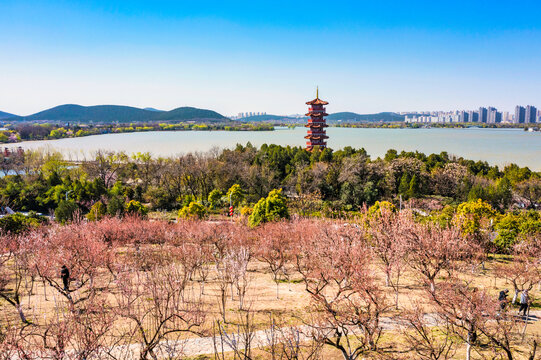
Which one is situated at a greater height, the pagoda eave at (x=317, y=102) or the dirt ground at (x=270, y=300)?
the pagoda eave at (x=317, y=102)

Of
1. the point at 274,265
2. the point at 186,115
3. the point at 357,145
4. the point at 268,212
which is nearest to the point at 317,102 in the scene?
the point at 357,145

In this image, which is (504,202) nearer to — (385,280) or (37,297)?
(385,280)

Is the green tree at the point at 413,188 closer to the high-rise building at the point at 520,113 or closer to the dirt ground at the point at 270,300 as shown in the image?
the dirt ground at the point at 270,300

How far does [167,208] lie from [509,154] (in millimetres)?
54032

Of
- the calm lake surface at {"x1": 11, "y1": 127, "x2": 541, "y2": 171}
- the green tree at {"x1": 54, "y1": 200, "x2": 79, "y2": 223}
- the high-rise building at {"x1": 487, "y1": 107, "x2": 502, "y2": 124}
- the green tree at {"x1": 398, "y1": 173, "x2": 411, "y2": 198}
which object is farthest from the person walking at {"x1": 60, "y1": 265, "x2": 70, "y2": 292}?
the high-rise building at {"x1": 487, "y1": 107, "x2": 502, "y2": 124}

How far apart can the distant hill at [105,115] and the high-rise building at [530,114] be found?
526ft

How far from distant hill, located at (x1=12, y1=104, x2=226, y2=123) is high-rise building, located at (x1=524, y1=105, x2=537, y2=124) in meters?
160

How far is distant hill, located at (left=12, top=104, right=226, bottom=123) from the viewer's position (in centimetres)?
14438

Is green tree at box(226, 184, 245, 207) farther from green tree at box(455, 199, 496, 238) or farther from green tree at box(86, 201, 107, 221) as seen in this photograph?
green tree at box(455, 199, 496, 238)

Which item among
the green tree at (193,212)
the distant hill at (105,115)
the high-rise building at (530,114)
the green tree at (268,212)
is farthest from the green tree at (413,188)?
the high-rise building at (530,114)

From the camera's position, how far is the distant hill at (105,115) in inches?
5684

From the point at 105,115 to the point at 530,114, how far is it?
20102 centimetres

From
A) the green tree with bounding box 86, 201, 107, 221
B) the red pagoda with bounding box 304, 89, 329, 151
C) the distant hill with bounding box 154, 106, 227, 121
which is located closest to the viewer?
the green tree with bounding box 86, 201, 107, 221

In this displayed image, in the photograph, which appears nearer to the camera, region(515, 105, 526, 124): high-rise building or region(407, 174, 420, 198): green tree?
region(407, 174, 420, 198): green tree
